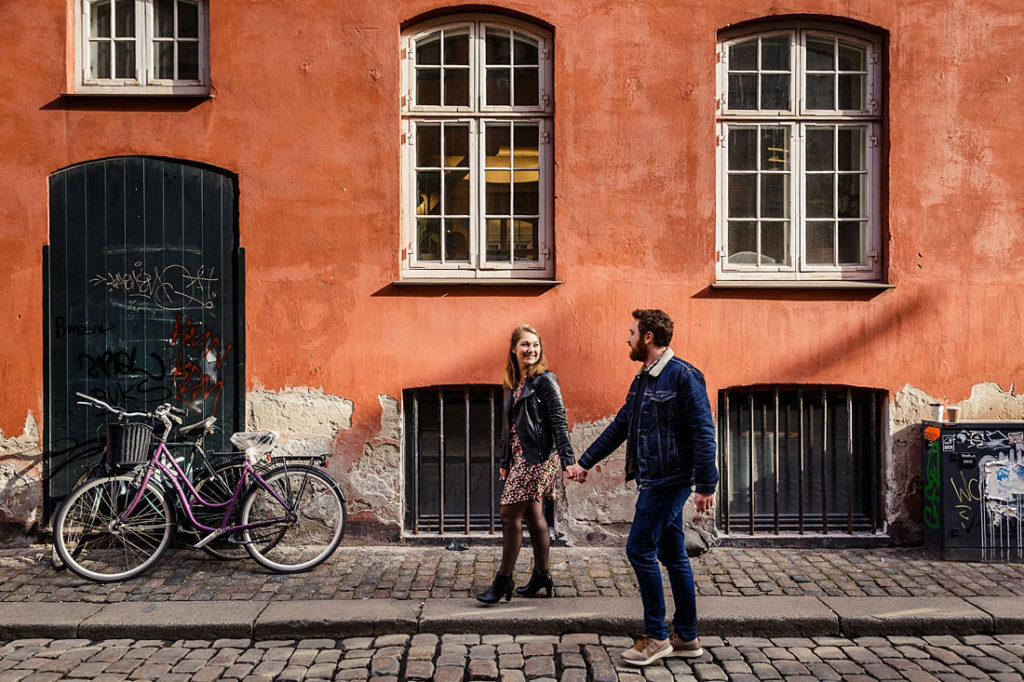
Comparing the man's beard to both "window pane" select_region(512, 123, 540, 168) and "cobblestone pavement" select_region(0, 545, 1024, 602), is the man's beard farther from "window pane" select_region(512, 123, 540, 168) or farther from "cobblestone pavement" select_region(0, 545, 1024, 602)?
"window pane" select_region(512, 123, 540, 168)

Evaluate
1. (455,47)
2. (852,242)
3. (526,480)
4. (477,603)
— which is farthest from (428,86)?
(477,603)

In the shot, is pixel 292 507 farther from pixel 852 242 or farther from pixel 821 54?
pixel 821 54

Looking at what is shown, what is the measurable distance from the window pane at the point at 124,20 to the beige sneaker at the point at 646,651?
6.00 meters

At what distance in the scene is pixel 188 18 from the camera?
736 centimetres

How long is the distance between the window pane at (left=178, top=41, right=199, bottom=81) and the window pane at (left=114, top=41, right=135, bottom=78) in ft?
1.23

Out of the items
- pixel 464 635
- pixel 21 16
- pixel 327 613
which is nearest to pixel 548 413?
pixel 464 635

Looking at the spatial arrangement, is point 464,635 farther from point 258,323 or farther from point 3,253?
point 3,253

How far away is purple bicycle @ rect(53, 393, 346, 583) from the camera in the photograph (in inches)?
246

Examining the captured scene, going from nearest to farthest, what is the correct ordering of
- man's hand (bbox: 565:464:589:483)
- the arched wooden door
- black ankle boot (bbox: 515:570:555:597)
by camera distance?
man's hand (bbox: 565:464:589:483) < black ankle boot (bbox: 515:570:555:597) < the arched wooden door

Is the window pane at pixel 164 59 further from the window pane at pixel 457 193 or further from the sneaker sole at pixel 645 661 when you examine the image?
the sneaker sole at pixel 645 661

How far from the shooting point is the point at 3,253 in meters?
7.07

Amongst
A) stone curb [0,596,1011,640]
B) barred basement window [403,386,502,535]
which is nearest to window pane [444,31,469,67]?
barred basement window [403,386,502,535]

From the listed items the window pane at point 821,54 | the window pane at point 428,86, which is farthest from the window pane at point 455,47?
the window pane at point 821,54

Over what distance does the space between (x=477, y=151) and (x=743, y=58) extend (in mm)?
2262
